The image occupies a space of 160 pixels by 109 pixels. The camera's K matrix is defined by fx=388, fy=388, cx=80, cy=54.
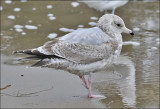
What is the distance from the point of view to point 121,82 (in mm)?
4723

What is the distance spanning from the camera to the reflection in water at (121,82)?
168 inches

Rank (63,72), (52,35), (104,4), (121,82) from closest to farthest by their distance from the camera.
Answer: (121,82) < (63,72) < (52,35) < (104,4)

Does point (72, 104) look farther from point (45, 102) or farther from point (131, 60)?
point (131, 60)

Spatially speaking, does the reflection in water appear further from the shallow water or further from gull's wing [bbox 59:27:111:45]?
gull's wing [bbox 59:27:111:45]

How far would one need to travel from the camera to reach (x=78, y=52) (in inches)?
161

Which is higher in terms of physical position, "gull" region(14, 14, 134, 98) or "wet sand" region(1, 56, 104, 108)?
"gull" region(14, 14, 134, 98)

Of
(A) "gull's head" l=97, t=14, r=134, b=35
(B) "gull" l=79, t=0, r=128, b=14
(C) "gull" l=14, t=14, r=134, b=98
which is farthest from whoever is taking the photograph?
(B) "gull" l=79, t=0, r=128, b=14

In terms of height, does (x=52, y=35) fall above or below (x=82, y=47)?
below

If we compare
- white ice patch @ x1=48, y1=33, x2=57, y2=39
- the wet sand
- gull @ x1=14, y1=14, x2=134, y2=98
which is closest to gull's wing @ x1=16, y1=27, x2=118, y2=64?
gull @ x1=14, y1=14, x2=134, y2=98

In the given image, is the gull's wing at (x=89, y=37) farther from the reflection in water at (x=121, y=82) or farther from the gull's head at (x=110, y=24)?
the reflection in water at (x=121, y=82)

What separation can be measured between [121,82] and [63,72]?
0.77m

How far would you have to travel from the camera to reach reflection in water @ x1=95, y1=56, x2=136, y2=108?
426 cm

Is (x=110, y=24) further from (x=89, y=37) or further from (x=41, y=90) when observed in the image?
(x=41, y=90)

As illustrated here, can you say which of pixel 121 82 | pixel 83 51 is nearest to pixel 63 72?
pixel 121 82
